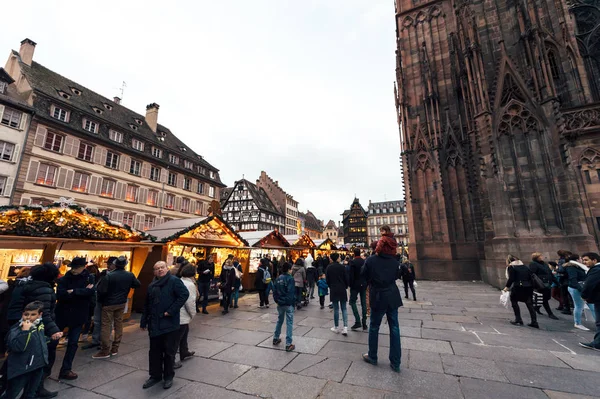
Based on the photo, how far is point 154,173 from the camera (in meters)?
27.8

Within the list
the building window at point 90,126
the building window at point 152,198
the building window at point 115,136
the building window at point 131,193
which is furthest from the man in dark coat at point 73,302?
the building window at point 115,136

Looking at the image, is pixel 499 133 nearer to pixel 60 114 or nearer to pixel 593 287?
pixel 593 287

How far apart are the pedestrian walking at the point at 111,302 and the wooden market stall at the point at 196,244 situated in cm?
361

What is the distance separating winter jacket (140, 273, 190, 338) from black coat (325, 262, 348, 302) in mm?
3443

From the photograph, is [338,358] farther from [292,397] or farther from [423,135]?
[423,135]

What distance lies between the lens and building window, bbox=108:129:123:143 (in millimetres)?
24377

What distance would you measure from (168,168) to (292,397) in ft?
100

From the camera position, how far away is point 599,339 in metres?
4.82

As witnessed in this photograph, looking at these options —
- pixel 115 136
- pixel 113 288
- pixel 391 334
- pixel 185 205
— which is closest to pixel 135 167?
pixel 115 136

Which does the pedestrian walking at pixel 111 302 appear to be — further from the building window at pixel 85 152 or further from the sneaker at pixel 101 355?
the building window at pixel 85 152

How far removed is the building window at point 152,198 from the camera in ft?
87.5

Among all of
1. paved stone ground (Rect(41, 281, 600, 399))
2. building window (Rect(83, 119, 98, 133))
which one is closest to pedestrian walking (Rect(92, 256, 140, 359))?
paved stone ground (Rect(41, 281, 600, 399))

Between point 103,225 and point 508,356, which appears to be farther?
point 103,225

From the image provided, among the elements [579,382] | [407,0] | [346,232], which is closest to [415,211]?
[579,382]
